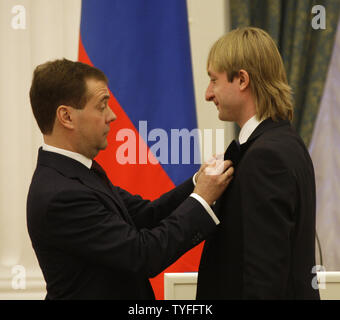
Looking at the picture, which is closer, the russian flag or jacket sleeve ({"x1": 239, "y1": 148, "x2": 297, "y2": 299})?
jacket sleeve ({"x1": 239, "y1": 148, "x2": 297, "y2": 299})

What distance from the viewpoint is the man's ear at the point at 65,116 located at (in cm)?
162

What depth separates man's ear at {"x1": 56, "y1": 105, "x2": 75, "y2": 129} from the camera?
162cm

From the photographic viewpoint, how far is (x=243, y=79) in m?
1.54

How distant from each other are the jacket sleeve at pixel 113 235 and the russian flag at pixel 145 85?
1.09 m

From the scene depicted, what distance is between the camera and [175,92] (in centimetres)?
268

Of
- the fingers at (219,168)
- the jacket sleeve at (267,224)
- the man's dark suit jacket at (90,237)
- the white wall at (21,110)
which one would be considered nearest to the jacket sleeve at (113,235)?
the man's dark suit jacket at (90,237)

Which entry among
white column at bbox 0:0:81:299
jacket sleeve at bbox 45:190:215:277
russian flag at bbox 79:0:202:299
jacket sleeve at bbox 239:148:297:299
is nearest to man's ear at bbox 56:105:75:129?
jacket sleeve at bbox 45:190:215:277

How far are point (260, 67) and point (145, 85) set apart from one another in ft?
4.07

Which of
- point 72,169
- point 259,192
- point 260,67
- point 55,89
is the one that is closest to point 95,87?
point 55,89

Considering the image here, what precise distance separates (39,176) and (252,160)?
673 millimetres

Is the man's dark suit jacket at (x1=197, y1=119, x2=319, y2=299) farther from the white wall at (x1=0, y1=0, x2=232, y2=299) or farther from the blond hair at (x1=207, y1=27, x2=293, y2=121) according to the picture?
the white wall at (x1=0, y1=0, x2=232, y2=299)

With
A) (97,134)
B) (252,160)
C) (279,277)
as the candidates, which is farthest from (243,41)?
(279,277)

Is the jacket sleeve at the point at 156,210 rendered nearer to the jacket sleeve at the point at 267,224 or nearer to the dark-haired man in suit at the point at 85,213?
the dark-haired man in suit at the point at 85,213

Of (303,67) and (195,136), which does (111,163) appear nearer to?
(195,136)
